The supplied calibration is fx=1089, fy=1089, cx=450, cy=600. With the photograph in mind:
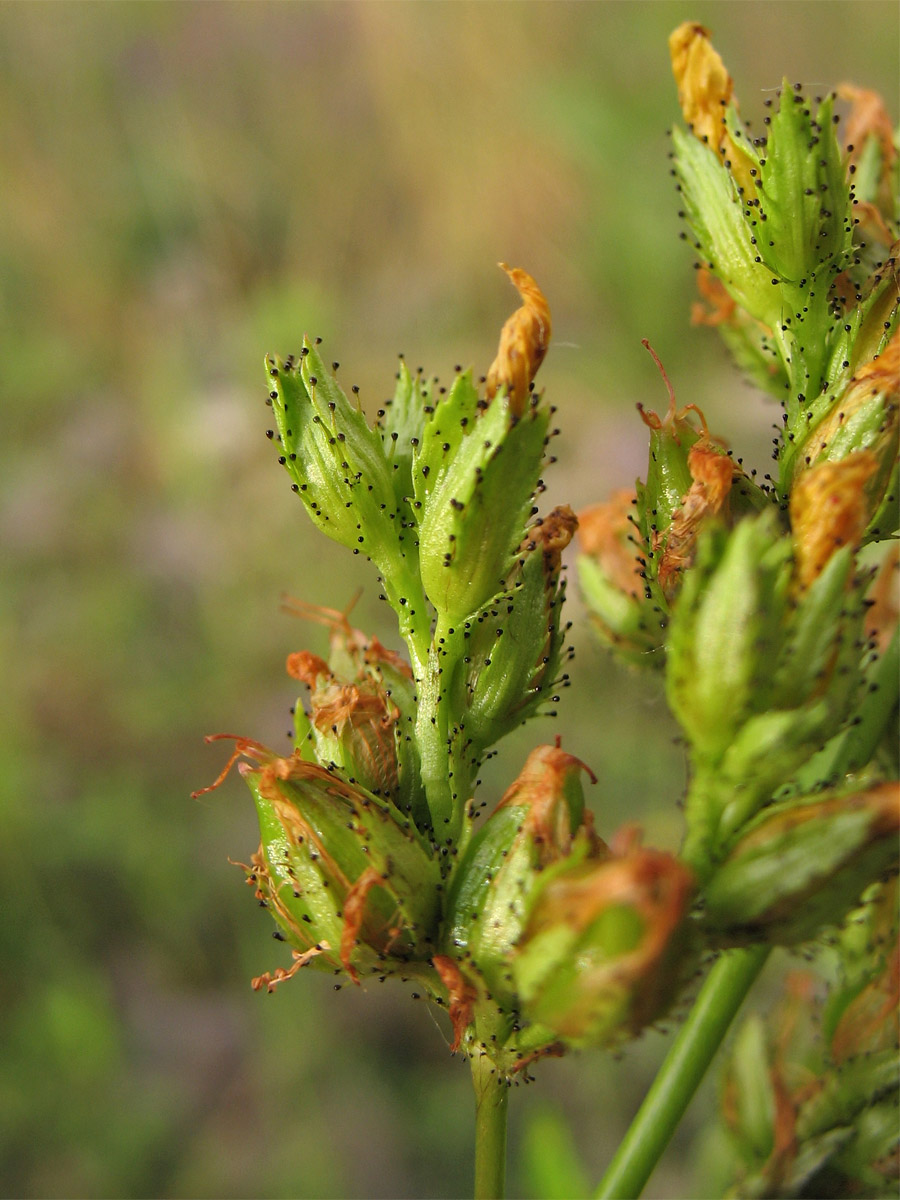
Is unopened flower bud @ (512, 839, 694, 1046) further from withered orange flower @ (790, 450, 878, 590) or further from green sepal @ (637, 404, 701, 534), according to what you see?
green sepal @ (637, 404, 701, 534)

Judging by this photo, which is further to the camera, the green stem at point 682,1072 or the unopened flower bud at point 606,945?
the green stem at point 682,1072

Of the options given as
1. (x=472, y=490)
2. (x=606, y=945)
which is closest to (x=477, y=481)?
(x=472, y=490)

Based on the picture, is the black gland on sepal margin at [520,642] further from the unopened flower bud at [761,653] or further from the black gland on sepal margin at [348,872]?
the unopened flower bud at [761,653]

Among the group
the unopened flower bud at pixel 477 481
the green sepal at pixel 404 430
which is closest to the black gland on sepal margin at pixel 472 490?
the unopened flower bud at pixel 477 481

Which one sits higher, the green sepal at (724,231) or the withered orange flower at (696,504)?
the green sepal at (724,231)

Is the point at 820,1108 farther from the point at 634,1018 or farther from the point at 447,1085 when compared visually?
the point at 447,1085

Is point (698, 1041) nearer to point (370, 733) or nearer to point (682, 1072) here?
point (682, 1072)

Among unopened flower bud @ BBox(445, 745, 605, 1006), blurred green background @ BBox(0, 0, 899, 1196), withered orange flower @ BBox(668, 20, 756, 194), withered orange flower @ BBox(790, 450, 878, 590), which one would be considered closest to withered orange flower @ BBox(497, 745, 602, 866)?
unopened flower bud @ BBox(445, 745, 605, 1006)
